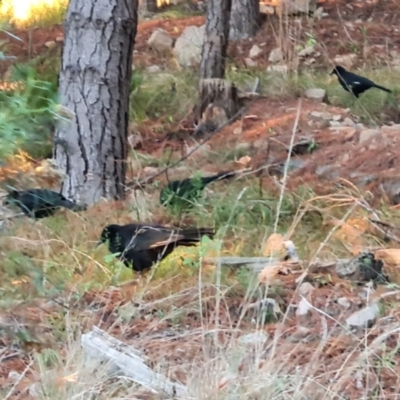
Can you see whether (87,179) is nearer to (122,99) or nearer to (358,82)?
(122,99)

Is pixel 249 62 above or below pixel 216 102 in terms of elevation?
above

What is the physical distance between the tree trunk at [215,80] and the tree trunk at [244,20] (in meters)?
2.72

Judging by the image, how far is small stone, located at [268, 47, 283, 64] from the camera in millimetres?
9720

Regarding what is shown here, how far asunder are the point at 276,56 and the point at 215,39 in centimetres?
202

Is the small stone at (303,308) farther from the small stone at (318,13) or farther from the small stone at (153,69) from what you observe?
the small stone at (318,13)

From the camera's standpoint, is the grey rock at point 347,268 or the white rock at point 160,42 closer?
the grey rock at point 347,268

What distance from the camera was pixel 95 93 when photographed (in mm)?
5098

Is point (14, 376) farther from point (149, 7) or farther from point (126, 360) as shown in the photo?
point (149, 7)

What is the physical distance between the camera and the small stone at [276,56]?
9720 millimetres

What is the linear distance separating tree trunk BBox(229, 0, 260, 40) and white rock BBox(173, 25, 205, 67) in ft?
1.78

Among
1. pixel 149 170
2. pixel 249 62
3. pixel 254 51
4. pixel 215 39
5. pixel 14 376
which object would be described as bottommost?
pixel 149 170

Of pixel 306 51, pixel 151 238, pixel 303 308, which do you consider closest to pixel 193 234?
pixel 151 238

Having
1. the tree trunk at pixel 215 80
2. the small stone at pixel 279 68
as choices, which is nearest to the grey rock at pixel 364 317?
the tree trunk at pixel 215 80

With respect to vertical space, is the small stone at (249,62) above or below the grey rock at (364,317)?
above
